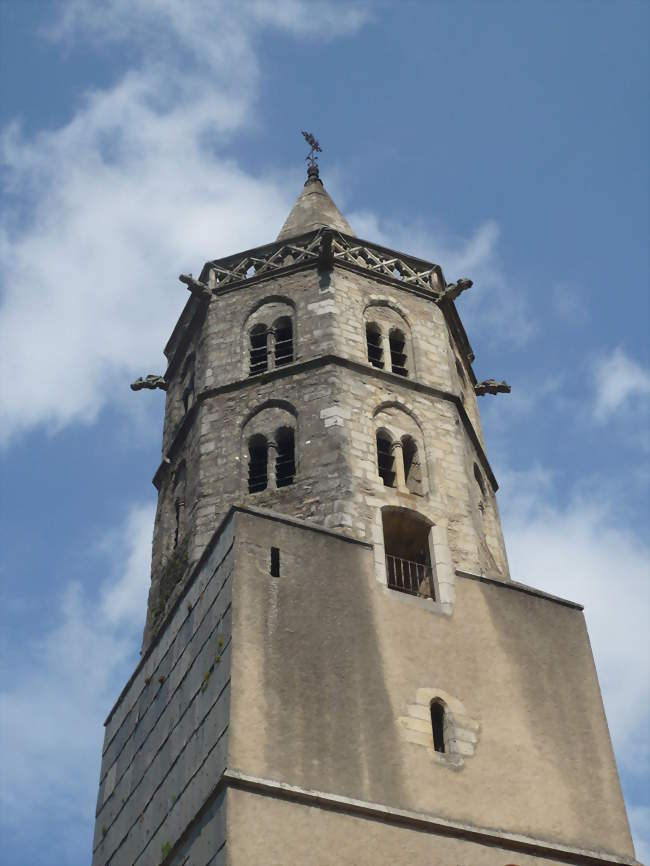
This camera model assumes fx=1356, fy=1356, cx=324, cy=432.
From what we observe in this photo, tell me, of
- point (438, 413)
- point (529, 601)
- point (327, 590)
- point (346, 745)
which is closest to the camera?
point (346, 745)

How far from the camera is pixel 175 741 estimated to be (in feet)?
54.9

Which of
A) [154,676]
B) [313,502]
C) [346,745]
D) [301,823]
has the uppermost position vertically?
[313,502]

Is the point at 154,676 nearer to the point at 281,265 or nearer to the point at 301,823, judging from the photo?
the point at 301,823

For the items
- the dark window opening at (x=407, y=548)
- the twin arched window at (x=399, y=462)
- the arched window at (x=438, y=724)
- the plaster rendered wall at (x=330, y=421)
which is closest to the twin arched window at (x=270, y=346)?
the plaster rendered wall at (x=330, y=421)

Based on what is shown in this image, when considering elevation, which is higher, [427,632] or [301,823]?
[427,632]

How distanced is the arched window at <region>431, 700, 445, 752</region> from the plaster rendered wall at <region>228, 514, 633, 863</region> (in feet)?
0.51

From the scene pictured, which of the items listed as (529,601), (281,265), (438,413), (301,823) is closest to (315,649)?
(301,823)

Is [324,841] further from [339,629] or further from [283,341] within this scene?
[283,341]

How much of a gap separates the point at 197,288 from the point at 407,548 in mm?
6564

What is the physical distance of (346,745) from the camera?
15320 mm

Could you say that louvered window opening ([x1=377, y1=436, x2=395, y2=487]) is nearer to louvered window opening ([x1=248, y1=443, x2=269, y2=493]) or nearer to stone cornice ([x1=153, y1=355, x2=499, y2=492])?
stone cornice ([x1=153, y1=355, x2=499, y2=492])

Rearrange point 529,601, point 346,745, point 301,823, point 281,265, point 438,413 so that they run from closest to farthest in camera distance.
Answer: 1. point 301,823
2. point 346,745
3. point 529,601
4. point 438,413
5. point 281,265

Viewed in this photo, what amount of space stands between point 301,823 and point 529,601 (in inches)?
213

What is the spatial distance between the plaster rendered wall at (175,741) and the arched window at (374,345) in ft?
16.4
